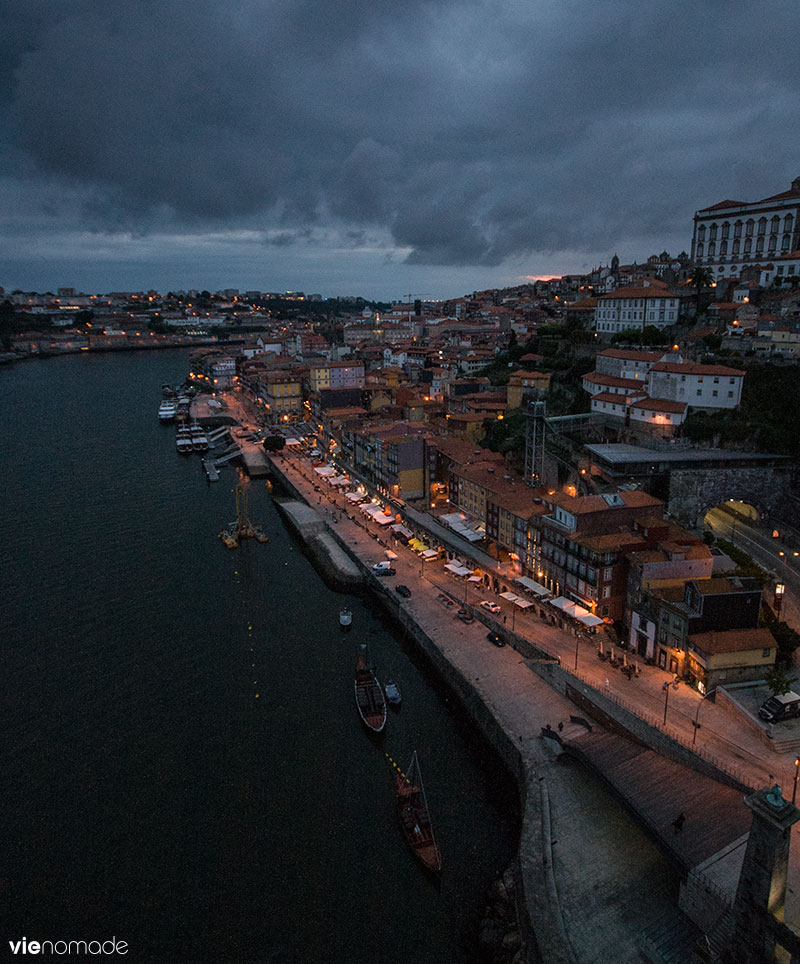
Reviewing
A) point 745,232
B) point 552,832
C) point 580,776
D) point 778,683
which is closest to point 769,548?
point 778,683

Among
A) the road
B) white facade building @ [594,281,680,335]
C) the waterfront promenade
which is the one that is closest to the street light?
the waterfront promenade

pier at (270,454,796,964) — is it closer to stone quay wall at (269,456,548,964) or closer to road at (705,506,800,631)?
stone quay wall at (269,456,548,964)

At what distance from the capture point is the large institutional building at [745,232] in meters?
69.2

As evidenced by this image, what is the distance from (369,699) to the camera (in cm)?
3072

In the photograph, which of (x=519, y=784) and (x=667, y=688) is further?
(x=667, y=688)

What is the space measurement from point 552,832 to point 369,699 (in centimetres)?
1136

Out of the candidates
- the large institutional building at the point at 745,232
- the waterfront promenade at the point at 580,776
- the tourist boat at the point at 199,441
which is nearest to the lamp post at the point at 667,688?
the waterfront promenade at the point at 580,776

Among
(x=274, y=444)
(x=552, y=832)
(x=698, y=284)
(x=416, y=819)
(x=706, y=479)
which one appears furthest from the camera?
(x=274, y=444)

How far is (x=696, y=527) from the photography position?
4097 centimetres

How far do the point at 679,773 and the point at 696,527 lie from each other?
72.6 ft

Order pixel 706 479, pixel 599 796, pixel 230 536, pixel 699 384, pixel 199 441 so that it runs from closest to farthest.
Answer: pixel 599 796 < pixel 706 479 < pixel 699 384 < pixel 230 536 < pixel 199 441

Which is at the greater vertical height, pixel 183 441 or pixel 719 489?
pixel 719 489

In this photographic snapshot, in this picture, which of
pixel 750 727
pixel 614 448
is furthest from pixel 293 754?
pixel 614 448

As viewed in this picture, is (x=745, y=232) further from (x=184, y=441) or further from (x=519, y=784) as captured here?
(x=184, y=441)
